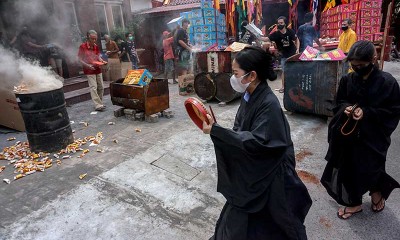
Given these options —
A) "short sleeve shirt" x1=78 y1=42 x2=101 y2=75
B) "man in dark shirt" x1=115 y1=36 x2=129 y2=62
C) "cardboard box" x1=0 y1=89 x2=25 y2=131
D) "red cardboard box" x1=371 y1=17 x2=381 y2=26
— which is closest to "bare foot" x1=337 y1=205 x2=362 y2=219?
"cardboard box" x1=0 y1=89 x2=25 y2=131

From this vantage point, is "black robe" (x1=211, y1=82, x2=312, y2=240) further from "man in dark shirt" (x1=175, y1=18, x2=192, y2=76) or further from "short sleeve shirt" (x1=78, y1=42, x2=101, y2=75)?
"man in dark shirt" (x1=175, y1=18, x2=192, y2=76)

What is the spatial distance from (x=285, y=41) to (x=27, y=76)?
6241mm

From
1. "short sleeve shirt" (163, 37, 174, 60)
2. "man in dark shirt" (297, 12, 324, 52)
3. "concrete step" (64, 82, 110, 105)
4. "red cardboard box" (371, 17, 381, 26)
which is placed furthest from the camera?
"red cardboard box" (371, 17, 381, 26)

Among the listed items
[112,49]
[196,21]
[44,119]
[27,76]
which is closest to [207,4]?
[196,21]

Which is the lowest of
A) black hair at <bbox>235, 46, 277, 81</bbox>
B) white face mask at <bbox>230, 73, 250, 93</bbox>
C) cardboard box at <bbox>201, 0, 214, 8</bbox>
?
white face mask at <bbox>230, 73, 250, 93</bbox>

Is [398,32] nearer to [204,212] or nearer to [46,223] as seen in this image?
[204,212]

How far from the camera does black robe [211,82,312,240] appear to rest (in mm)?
1785

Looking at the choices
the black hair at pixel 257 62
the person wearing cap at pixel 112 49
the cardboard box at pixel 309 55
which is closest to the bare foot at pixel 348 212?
the black hair at pixel 257 62

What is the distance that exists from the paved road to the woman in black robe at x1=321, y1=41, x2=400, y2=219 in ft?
1.05

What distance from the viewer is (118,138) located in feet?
17.7

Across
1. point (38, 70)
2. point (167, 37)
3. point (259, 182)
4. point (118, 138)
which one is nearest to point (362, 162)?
point (259, 182)

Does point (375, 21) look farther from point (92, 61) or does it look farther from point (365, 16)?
point (92, 61)

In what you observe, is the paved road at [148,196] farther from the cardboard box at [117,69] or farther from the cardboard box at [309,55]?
the cardboard box at [117,69]

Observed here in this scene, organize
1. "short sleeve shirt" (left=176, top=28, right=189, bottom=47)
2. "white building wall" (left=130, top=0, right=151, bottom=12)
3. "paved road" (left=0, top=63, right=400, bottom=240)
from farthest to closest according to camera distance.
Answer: "white building wall" (left=130, top=0, right=151, bottom=12), "short sleeve shirt" (left=176, top=28, right=189, bottom=47), "paved road" (left=0, top=63, right=400, bottom=240)
